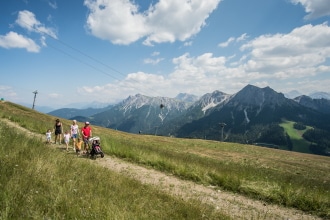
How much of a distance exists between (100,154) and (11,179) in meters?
12.6

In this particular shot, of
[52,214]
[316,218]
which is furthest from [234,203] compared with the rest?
[52,214]

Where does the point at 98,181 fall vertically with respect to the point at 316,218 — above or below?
above

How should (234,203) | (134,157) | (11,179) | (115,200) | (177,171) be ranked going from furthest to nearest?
(134,157) < (177,171) < (234,203) < (115,200) < (11,179)

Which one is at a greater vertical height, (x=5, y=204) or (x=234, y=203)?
(x=5, y=204)

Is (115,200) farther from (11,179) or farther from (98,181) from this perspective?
(11,179)

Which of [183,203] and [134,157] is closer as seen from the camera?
[183,203]

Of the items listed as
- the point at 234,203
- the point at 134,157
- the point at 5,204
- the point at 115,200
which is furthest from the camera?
the point at 134,157

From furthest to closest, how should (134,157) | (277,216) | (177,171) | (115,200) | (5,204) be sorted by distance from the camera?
(134,157) → (177,171) → (277,216) → (115,200) → (5,204)

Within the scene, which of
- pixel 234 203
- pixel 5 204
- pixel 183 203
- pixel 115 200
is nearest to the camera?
pixel 5 204

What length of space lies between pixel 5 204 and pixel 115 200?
2783 mm

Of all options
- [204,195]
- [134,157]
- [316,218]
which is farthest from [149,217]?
[134,157]

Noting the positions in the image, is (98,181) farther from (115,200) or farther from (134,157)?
(134,157)

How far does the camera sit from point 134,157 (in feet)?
61.7

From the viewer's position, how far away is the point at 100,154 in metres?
19.0
